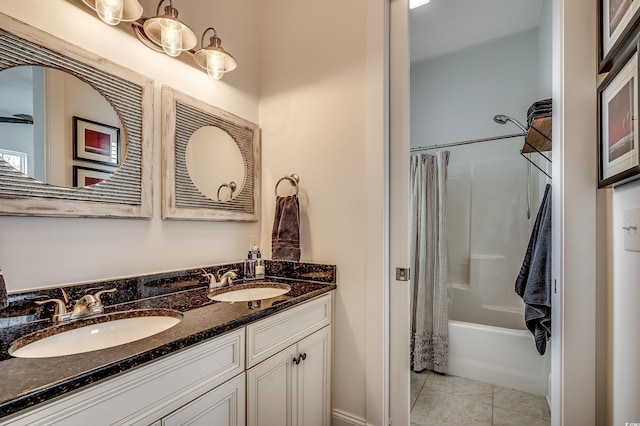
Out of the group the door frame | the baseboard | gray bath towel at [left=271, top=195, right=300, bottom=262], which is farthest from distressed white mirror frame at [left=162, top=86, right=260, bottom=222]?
the door frame

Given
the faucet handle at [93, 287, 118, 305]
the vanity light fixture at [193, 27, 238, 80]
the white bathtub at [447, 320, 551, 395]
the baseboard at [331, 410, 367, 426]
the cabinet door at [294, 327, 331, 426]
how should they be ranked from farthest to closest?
the white bathtub at [447, 320, 551, 395]
the baseboard at [331, 410, 367, 426]
the vanity light fixture at [193, 27, 238, 80]
the cabinet door at [294, 327, 331, 426]
the faucet handle at [93, 287, 118, 305]

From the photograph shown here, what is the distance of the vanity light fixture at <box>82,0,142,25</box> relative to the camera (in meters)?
1.12

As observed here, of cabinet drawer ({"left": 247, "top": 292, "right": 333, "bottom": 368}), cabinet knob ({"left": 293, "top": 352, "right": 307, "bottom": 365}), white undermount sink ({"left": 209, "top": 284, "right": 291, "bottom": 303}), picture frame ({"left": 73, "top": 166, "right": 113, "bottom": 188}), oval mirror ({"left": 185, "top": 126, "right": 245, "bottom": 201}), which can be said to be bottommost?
cabinet knob ({"left": 293, "top": 352, "right": 307, "bottom": 365})

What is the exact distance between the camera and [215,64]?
5.05ft

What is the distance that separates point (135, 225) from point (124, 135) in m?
0.39

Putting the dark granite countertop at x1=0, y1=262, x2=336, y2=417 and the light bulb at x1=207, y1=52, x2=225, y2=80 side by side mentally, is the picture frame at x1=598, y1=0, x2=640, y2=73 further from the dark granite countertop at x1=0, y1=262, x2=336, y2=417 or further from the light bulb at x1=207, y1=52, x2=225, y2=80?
the light bulb at x1=207, y1=52, x2=225, y2=80

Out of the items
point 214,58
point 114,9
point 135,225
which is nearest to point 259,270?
point 135,225

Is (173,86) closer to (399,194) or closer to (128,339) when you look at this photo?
(128,339)

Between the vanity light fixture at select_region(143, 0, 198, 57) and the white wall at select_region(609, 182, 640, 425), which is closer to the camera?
the white wall at select_region(609, 182, 640, 425)

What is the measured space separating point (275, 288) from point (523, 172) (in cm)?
230

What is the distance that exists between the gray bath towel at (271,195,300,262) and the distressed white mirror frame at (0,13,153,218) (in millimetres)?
681

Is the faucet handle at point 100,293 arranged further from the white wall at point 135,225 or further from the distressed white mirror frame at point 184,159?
the distressed white mirror frame at point 184,159

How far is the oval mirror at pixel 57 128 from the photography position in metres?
0.98

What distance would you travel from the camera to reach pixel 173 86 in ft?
4.85
